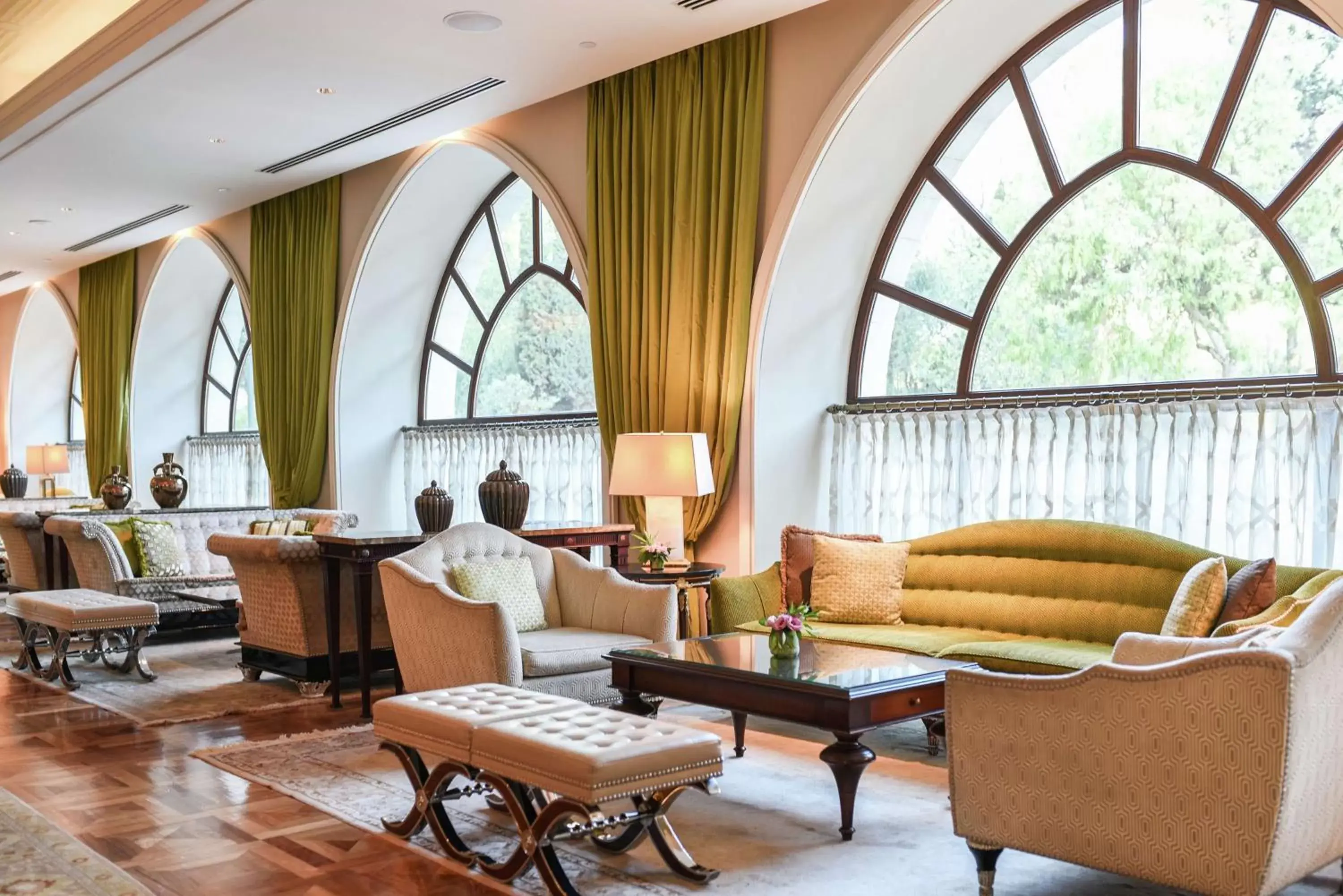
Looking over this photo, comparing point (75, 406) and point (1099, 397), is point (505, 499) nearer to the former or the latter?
point (1099, 397)

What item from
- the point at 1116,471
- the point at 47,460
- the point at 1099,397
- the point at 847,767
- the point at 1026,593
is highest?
the point at 1099,397

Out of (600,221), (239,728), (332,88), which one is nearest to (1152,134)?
(600,221)

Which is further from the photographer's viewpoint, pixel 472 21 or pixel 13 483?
pixel 13 483

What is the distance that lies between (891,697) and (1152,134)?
324 cm

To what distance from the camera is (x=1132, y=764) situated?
122 inches

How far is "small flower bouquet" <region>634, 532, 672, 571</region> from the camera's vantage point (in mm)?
6301

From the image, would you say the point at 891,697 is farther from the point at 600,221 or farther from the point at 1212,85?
the point at 600,221

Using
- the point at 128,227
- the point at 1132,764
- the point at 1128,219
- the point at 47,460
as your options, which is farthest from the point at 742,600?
the point at 47,460

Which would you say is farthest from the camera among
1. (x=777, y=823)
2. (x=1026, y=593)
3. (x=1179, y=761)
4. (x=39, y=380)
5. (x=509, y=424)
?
(x=39, y=380)

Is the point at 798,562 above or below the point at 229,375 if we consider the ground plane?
below

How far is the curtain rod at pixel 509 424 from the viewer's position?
869 centimetres

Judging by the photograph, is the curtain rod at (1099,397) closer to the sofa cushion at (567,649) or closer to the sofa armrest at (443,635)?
the sofa cushion at (567,649)

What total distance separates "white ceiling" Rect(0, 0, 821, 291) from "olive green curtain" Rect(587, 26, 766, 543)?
0.24m

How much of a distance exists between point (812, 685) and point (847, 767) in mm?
284
